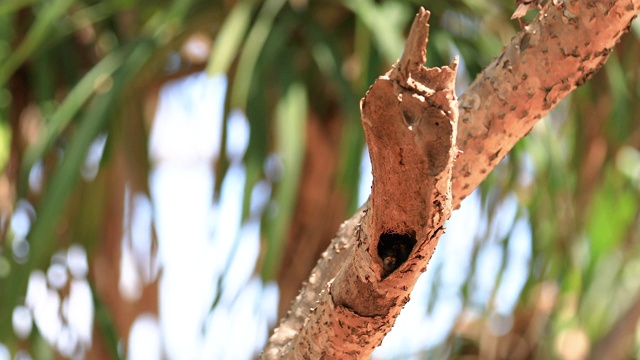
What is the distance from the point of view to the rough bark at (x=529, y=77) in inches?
11.3

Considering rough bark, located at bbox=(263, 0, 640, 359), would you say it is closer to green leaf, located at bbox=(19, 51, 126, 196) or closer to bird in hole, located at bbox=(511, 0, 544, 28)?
bird in hole, located at bbox=(511, 0, 544, 28)

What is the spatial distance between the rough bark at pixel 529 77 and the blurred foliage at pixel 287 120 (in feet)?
1.56

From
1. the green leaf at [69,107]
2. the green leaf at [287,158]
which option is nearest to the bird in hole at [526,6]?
the green leaf at [287,158]

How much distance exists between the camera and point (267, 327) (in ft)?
3.07

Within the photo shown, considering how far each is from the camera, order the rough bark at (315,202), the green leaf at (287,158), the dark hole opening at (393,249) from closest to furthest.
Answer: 1. the dark hole opening at (393,249)
2. the green leaf at (287,158)
3. the rough bark at (315,202)

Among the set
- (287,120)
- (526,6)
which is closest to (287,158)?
Result: (287,120)

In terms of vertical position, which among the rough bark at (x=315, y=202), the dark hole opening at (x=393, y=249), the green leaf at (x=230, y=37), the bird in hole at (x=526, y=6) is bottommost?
the rough bark at (x=315, y=202)

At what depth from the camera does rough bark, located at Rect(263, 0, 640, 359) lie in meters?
0.29

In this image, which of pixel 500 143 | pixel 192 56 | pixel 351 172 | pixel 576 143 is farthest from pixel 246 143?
pixel 500 143

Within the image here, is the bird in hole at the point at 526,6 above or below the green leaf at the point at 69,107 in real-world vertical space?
above

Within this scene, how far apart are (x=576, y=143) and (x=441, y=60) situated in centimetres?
25

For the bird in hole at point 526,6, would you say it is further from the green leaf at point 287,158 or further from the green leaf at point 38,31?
the green leaf at point 38,31

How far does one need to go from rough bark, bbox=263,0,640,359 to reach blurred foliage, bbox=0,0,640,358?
477 millimetres

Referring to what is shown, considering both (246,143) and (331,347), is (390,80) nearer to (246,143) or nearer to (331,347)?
(331,347)
